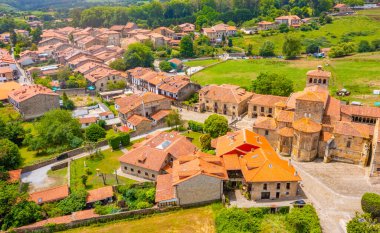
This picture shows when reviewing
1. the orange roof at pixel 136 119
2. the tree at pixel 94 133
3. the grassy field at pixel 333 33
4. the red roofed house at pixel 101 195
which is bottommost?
the red roofed house at pixel 101 195

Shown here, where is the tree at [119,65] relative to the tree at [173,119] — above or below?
above

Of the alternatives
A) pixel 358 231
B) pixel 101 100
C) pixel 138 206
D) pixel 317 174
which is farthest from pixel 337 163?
pixel 101 100

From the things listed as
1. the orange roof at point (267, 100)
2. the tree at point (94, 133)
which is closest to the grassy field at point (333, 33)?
the orange roof at point (267, 100)

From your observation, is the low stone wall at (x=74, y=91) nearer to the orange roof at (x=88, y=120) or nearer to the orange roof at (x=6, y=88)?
the orange roof at (x=6, y=88)

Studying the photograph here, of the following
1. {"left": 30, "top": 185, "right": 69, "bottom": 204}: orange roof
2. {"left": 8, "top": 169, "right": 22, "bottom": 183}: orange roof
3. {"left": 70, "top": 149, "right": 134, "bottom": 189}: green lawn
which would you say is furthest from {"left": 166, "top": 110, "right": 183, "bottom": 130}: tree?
{"left": 8, "top": 169, "right": 22, "bottom": 183}: orange roof

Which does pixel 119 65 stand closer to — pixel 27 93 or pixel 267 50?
pixel 27 93

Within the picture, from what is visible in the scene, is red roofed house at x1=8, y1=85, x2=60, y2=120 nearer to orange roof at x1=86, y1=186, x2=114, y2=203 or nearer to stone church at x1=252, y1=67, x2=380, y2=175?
orange roof at x1=86, y1=186, x2=114, y2=203

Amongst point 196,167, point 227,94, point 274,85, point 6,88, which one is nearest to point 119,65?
point 6,88
